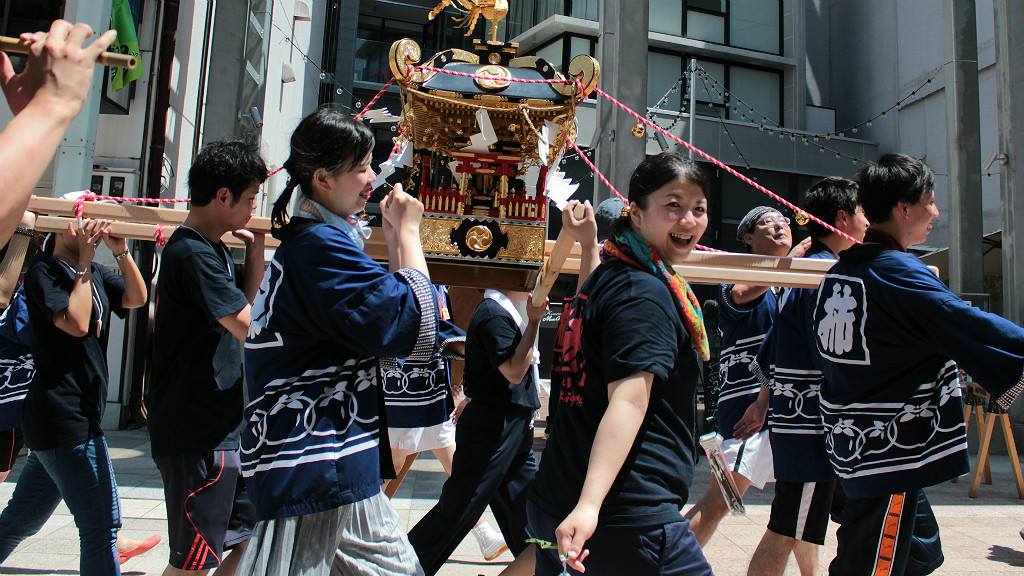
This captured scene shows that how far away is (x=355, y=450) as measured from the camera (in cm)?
206

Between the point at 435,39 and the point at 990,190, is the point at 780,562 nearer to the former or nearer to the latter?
the point at 990,190

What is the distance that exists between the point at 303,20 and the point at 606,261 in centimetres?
1347

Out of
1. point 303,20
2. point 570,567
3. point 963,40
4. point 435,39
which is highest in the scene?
point 435,39

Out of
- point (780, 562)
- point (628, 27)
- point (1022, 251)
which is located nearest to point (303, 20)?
point (628, 27)

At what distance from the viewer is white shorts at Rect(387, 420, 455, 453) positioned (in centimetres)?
439

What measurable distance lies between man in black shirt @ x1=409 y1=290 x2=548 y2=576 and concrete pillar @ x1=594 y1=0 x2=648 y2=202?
5.58m

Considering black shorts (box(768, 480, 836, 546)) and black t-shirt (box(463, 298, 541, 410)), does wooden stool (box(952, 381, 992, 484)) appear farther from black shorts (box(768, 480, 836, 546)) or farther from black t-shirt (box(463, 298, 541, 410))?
black t-shirt (box(463, 298, 541, 410))

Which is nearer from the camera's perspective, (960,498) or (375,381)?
(375,381)

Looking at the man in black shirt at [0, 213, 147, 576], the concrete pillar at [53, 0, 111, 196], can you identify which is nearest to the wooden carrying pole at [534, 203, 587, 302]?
the man in black shirt at [0, 213, 147, 576]

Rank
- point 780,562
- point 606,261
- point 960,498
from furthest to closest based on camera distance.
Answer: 1. point 960,498
2. point 780,562
3. point 606,261

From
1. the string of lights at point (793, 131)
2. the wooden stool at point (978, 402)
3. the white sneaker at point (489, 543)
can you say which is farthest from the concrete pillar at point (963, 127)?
the white sneaker at point (489, 543)

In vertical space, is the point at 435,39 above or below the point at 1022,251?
above

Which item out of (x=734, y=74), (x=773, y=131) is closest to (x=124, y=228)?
(x=773, y=131)

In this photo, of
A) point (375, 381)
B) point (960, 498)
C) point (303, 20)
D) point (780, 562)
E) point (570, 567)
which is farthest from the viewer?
point (303, 20)
